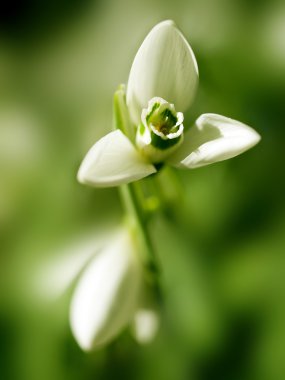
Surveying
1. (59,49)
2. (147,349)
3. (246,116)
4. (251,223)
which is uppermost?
(59,49)

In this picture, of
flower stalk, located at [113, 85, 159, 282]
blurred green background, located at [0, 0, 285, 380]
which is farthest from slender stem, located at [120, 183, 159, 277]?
blurred green background, located at [0, 0, 285, 380]

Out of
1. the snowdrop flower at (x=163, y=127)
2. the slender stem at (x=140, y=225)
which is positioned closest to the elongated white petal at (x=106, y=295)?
the slender stem at (x=140, y=225)

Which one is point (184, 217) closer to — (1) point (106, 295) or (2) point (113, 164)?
(1) point (106, 295)

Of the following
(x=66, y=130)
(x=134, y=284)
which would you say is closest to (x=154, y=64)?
(x=134, y=284)

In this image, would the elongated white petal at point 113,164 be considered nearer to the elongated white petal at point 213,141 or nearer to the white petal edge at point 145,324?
the elongated white petal at point 213,141

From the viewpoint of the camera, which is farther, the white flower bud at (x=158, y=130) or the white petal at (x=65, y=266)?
the white petal at (x=65, y=266)

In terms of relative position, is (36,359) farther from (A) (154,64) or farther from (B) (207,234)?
(A) (154,64)
